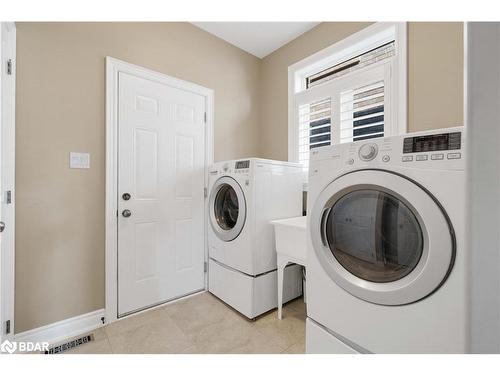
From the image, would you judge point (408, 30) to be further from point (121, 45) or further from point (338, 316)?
point (121, 45)

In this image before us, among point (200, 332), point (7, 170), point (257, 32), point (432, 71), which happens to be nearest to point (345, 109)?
point (432, 71)

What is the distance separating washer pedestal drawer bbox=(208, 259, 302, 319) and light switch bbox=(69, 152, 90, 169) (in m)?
1.30

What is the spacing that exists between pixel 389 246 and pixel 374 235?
7 centimetres

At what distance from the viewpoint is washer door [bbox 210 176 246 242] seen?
1.77 meters

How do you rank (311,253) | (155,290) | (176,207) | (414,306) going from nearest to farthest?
(414,306)
(311,253)
(155,290)
(176,207)

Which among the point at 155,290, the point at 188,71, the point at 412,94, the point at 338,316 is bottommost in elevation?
Result: the point at 155,290

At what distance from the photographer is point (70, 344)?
1436 mm

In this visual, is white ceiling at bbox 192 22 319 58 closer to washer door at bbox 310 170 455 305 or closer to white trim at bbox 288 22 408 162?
white trim at bbox 288 22 408 162

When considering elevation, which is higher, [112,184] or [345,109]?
[345,109]

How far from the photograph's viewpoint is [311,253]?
3.67 ft

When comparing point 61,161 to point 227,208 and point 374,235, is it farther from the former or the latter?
point 374,235
